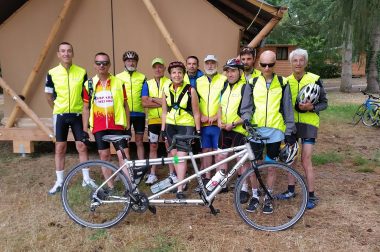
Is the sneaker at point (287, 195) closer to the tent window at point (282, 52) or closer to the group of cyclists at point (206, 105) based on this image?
the group of cyclists at point (206, 105)

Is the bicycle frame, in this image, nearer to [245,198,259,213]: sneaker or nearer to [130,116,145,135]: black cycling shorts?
[245,198,259,213]: sneaker

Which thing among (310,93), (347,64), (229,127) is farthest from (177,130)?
(347,64)

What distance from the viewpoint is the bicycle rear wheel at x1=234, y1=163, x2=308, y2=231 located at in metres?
3.69

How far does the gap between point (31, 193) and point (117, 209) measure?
5.49 ft

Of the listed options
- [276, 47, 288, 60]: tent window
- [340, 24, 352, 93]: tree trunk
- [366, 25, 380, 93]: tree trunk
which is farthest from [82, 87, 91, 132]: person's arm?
[276, 47, 288, 60]: tent window

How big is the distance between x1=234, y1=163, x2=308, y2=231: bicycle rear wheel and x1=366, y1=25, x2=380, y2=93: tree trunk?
50.9 feet

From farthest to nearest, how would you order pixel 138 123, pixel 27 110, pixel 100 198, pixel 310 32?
pixel 310 32
pixel 27 110
pixel 138 123
pixel 100 198

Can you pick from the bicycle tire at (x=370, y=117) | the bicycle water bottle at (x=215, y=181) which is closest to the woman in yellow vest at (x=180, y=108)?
the bicycle water bottle at (x=215, y=181)

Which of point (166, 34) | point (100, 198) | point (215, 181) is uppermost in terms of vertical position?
point (166, 34)

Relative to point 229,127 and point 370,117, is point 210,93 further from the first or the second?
point 370,117

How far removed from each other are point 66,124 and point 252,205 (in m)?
2.58

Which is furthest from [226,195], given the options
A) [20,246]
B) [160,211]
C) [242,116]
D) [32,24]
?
[32,24]

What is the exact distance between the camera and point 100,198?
151 inches

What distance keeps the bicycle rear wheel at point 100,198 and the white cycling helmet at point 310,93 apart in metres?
2.10
